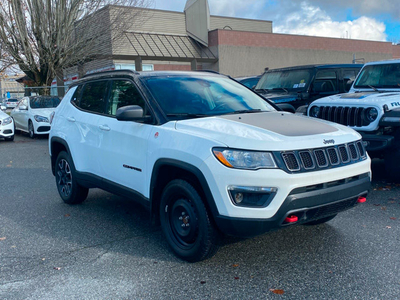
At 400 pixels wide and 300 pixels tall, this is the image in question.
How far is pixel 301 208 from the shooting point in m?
3.73

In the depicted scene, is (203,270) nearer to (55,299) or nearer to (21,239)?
(55,299)

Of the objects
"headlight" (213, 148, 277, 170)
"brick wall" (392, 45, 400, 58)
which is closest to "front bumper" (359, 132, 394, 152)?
"headlight" (213, 148, 277, 170)

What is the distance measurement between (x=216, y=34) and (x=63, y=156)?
2705 cm

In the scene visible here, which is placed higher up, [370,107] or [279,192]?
[370,107]

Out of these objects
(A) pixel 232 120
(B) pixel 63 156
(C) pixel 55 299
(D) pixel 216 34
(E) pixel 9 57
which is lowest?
(C) pixel 55 299

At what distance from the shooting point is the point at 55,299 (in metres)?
3.62

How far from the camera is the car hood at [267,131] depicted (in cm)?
377

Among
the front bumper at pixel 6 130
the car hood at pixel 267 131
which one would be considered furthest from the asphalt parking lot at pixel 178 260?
the front bumper at pixel 6 130

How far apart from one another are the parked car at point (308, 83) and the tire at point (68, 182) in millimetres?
5210

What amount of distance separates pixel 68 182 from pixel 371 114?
15.0ft

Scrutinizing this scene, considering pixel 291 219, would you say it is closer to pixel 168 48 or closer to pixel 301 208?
pixel 301 208

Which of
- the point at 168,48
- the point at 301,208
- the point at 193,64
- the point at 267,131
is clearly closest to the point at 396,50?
the point at 193,64

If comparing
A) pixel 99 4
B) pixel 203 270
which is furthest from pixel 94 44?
pixel 203 270

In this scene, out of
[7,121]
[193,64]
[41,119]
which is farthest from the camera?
[193,64]
